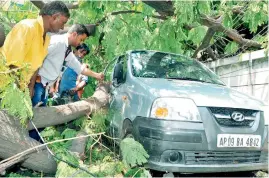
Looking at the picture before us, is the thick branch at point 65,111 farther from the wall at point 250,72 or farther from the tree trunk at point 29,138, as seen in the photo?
the wall at point 250,72

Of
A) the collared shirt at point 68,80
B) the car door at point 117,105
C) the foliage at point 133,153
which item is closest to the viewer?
the foliage at point 133,153

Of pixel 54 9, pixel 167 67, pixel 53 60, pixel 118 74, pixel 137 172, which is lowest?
pixel 137 172

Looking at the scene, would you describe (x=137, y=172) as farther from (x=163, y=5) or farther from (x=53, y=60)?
(x=163, y=5)

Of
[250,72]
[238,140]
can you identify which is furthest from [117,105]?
[250,72]

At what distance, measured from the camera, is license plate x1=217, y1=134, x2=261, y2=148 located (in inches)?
138

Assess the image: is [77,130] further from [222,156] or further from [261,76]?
[261,76]

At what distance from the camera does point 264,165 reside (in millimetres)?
3799

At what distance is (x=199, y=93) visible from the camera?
12.3ft

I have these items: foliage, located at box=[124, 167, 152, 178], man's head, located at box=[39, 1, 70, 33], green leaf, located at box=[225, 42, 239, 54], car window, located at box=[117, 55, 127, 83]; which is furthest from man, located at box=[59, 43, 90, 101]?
green leaf, located at box=[225, 42, 239, 54]

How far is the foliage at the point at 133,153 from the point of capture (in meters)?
3.31

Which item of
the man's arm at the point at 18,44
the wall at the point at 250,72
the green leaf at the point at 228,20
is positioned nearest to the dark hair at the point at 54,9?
the man's arm at the point at 18,44

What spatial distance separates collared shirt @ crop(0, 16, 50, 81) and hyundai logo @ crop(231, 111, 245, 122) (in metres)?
2.34

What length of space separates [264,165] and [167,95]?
149 cm

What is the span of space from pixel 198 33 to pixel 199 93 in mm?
3191
